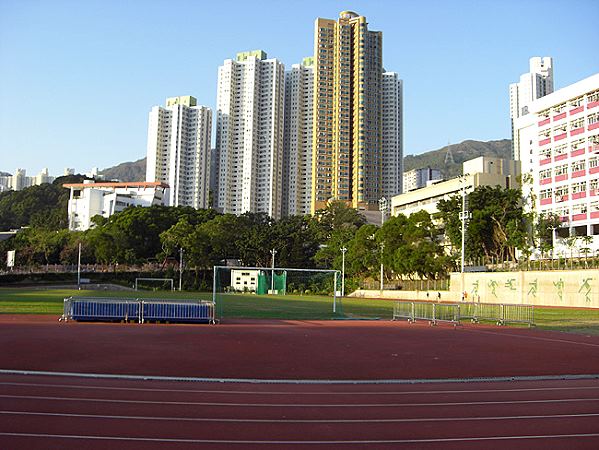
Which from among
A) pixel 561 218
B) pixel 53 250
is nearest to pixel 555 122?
pixel 561 218

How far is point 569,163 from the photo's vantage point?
67.6m

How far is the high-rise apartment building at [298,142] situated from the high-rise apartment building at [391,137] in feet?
79.1

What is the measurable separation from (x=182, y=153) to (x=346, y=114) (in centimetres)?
5466

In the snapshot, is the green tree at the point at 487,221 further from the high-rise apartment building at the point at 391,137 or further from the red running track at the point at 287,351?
the high-rise apartment building at the point at 391,137

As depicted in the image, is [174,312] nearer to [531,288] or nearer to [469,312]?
[469,312]

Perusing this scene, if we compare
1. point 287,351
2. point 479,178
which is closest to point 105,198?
point 479,178

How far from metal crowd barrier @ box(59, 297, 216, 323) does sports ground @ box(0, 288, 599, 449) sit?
5182 mm

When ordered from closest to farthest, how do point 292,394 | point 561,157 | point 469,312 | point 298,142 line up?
point 292,394, point 469,312, point 561,157, point 298,142

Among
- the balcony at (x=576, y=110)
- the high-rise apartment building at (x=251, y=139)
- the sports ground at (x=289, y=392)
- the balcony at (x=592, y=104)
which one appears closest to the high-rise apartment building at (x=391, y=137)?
the high-rise apartment building at (x=251, y=139)

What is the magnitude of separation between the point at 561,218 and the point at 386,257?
21.6 m

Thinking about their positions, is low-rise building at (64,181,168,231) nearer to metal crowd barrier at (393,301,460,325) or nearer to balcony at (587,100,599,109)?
balcony at (587,100,599,109)

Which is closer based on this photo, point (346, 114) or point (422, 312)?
point (422, 312)

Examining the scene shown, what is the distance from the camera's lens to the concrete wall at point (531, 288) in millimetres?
47812

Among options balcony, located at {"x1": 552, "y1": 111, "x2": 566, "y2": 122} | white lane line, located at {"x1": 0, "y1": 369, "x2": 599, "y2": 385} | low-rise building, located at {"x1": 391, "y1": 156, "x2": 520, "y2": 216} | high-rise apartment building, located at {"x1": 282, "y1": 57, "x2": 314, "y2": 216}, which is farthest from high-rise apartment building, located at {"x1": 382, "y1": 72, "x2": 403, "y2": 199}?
white lane line, located at {"x1": 0, "y1": 369, "x2": 599, "y2": 385}
